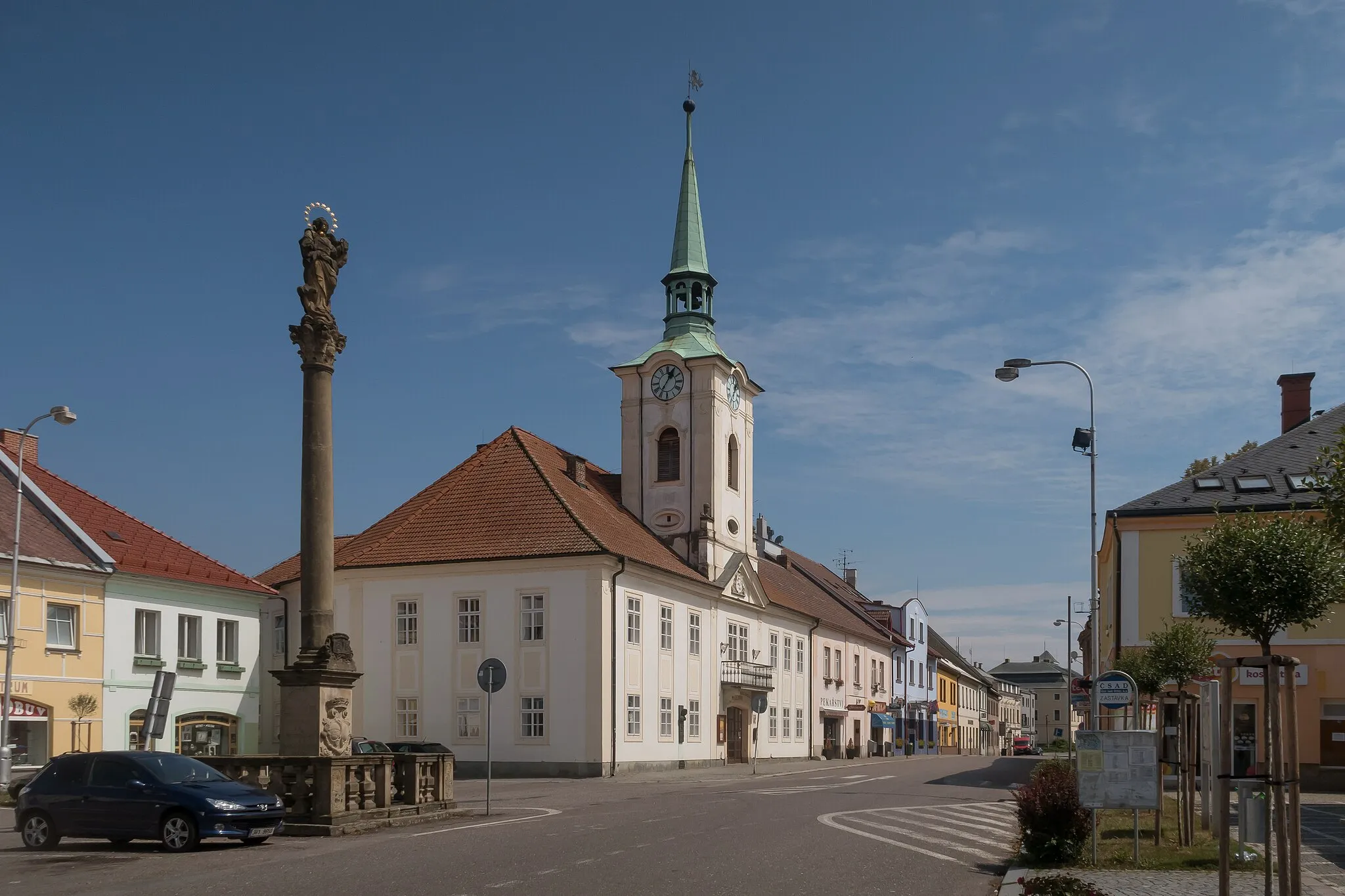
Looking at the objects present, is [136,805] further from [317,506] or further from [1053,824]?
[1053,824]

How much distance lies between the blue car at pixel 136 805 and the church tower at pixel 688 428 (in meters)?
33.3

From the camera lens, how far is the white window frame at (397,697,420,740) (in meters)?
42.2

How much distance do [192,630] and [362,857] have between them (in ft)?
87.2

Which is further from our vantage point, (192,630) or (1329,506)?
(192,630)

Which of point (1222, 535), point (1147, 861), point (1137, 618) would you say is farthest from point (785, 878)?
Answer: point (1137, 618)

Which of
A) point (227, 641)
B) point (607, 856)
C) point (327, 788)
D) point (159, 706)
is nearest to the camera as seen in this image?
point (607, 856)

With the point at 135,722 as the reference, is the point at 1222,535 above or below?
above

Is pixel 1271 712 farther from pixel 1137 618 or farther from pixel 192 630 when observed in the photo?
pixel 192 630

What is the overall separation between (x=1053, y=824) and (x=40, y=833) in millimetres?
12758

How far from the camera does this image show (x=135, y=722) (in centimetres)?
3694

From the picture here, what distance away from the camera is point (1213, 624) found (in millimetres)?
37250

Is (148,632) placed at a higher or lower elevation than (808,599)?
lower

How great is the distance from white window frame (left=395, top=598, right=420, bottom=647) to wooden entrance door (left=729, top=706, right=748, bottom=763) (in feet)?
48.3

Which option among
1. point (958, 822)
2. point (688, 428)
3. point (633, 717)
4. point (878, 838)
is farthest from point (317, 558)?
point (688, 428)
